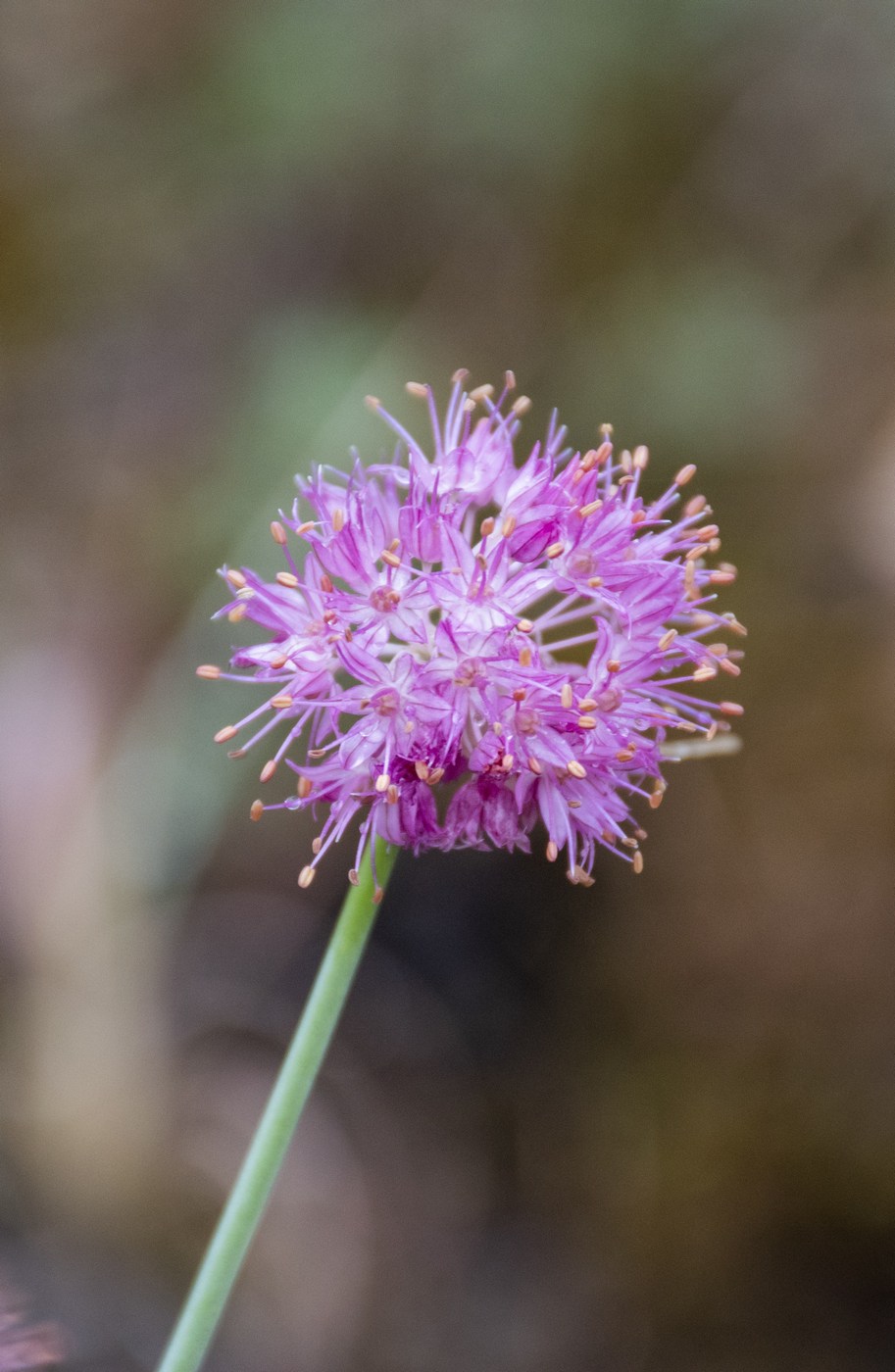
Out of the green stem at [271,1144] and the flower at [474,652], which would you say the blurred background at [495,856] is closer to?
the flower at [474,652]

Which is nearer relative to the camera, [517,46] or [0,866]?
[0,866]

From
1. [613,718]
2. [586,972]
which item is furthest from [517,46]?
[613,718]

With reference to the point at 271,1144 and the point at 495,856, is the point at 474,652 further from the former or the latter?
the point at 495,856

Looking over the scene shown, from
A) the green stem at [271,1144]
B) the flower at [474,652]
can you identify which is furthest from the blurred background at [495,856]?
the green stem at [271,1144]

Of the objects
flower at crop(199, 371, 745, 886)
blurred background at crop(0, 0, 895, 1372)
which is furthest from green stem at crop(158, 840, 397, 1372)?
blurred background at crop(0, 0, 895, 1372)

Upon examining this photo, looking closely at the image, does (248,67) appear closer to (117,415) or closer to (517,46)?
(517,46)

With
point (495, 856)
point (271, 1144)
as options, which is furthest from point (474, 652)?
point (495, 856)

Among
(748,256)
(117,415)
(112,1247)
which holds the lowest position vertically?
(112,1247)
